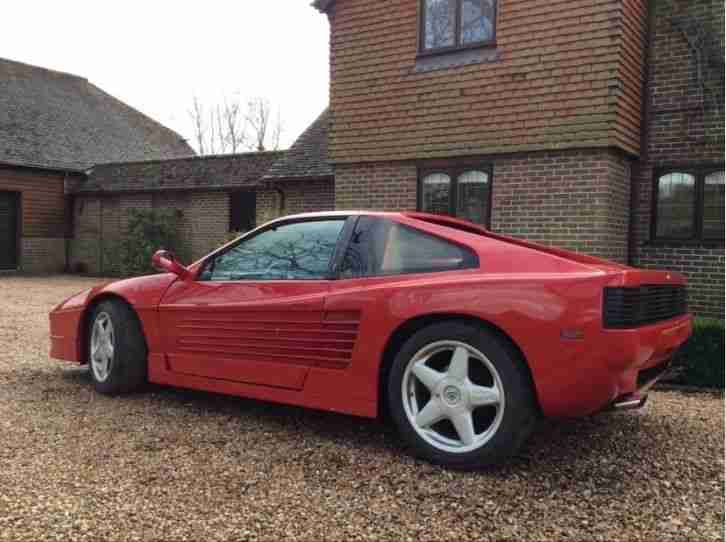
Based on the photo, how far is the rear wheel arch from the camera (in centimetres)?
309

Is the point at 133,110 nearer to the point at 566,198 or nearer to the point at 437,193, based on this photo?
the point at 437,193

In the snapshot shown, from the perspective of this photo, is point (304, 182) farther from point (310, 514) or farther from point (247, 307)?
point (310, 514)

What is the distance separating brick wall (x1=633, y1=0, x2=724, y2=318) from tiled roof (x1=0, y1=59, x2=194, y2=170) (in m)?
17.5

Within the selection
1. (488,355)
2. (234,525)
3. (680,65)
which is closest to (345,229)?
(488,355)

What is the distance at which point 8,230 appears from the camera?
762 inches

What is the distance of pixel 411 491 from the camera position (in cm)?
292

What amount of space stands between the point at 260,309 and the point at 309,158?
11128 mm

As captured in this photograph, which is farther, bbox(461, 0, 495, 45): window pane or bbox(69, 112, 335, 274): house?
bbox(69, 112, 335, 274): house

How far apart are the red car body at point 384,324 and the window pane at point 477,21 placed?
223 inches

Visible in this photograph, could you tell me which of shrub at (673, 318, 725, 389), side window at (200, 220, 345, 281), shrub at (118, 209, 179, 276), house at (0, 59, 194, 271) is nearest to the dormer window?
shrub at (673, 318, 725, 389)

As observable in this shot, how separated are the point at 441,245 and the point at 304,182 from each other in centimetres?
1115

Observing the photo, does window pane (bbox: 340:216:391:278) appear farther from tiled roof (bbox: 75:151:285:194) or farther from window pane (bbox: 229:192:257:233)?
window pane (bbox: 229:192:257:233)

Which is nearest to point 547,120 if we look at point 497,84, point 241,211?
point 497,84

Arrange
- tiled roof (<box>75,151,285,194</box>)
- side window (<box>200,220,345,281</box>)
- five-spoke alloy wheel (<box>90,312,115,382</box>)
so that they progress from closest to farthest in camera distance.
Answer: side window (<box>200,220,345,281</box>), five-spoke alloy wheel (<box>90,312,115,382</box>), tiled roof (<box>75,151,285,194</box>)
